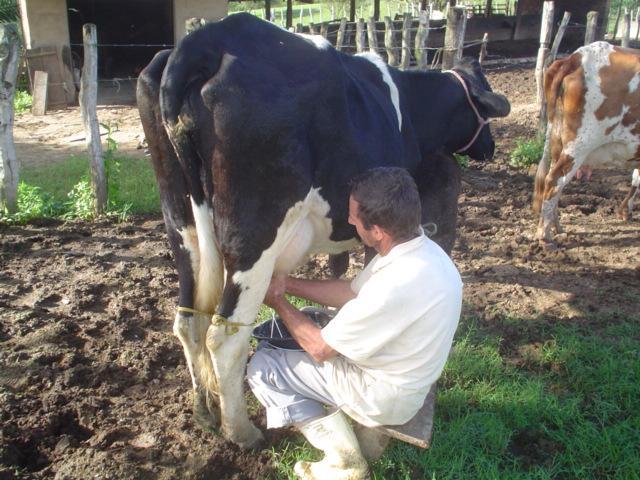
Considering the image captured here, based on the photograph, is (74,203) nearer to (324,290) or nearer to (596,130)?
(324,290)

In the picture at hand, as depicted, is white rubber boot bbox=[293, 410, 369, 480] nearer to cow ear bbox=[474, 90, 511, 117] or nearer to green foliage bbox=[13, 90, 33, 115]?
cow ear bbox=[474, 90, 511, 117]

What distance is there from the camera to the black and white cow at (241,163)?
8.40 feet

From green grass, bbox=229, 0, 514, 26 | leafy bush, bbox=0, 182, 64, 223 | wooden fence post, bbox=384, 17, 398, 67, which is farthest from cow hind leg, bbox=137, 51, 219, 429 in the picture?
green grass, bbox=229, 0, 514, 26

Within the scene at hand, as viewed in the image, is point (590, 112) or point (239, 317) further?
point (590, 112)

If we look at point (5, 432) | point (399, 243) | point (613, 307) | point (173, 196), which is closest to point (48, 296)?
point (5, 432)

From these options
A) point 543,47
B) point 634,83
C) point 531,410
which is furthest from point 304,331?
point 543,47

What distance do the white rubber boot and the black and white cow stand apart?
441mm

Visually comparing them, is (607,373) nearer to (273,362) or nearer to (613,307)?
(613,307)

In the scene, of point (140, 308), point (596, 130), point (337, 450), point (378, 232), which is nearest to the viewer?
point (378, 232)

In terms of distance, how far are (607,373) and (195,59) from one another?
2924 millimetres

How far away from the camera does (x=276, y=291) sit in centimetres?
284

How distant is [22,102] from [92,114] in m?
6.56

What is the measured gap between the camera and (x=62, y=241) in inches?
219

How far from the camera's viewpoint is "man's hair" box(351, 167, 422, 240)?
238 cm
